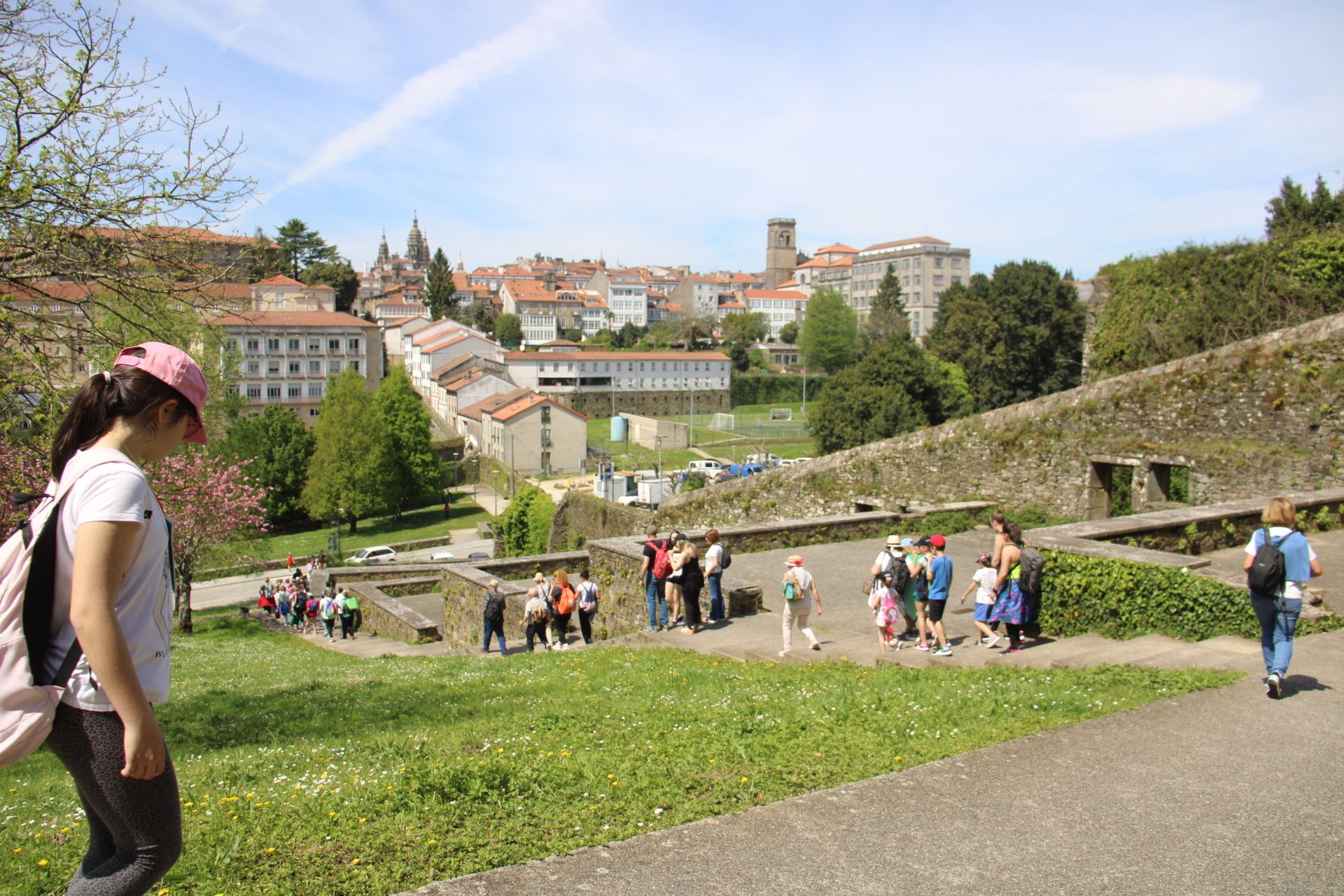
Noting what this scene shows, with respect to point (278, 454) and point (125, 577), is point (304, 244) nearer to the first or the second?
point (278, 454)

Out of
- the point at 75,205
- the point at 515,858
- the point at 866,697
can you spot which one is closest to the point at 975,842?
the point at 515,858

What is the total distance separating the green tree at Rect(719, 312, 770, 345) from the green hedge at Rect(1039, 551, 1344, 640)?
11396 centimetres

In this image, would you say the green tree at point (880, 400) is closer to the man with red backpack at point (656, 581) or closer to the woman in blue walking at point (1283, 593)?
the man with red backpack at point (656, 581)

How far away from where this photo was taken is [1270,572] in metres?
6.29

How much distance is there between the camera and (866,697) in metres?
6.78

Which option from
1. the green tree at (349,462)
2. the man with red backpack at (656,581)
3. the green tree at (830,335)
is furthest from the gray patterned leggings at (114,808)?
the green tree at (830,335)

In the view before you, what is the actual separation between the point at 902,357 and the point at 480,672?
170 ft

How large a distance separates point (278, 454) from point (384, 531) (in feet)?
25.5

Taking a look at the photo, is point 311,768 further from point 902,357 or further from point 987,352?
point 987,352

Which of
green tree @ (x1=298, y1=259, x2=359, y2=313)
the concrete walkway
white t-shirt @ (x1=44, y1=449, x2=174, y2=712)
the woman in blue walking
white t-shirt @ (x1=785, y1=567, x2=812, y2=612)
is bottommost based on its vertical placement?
the concrete walkway

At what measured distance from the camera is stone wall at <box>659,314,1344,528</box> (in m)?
14.8

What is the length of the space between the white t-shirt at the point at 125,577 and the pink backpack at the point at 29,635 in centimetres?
2

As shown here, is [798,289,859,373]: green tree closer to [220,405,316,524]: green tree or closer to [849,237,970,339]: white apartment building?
[849,237,970,339]: white apartment building

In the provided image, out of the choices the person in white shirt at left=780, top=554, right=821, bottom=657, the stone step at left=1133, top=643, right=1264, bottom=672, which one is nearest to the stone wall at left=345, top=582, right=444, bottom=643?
the person in white shirt at left=780, top=554, right=821, bottom=657
